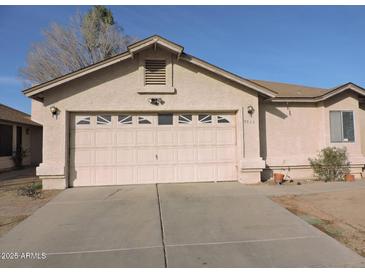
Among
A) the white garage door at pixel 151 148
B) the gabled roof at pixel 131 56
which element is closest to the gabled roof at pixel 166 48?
the gabled roof at pixel 131 56

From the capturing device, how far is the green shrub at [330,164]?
33.4ft

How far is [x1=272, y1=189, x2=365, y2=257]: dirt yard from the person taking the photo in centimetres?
460

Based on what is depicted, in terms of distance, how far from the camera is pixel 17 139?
17.4m

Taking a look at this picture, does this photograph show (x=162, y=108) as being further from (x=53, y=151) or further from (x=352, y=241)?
(x=352, y=241)

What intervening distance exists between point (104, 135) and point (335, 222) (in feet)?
23.6

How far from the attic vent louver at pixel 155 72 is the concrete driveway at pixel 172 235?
4135 mm

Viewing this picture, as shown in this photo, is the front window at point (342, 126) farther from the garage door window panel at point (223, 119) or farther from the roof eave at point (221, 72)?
the garage door window panel at point (223, 119)

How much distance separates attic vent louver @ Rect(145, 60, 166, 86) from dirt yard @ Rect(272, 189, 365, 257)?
536 centimetres

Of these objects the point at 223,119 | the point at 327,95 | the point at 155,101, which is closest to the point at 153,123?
the point at 155,101

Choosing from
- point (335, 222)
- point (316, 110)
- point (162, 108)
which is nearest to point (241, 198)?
point (335, 222)

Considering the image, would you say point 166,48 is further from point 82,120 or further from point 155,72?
point 82,120

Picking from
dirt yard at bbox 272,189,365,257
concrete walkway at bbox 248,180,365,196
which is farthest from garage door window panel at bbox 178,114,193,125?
dirt yard at bbox 272,189,365,257

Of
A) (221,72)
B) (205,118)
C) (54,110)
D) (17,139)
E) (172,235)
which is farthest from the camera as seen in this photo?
(17,139)

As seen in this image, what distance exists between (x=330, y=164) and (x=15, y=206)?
33.8 feet
